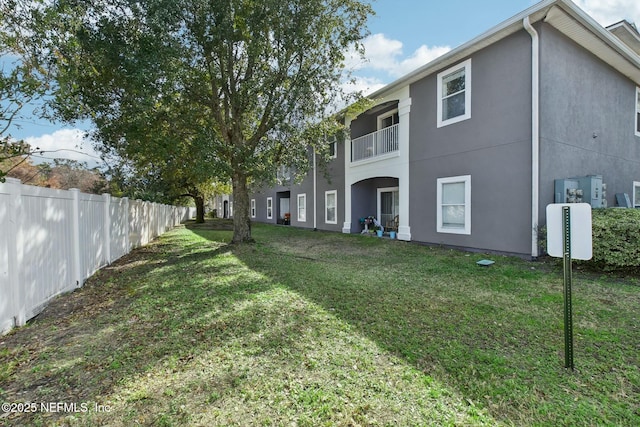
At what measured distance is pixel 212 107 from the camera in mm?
10234

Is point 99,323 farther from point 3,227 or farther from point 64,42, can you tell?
point 64,42

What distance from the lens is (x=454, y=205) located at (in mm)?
10016

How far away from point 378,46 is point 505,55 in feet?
13.7

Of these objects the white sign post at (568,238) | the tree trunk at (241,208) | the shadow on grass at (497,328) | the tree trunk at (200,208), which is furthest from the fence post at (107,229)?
the tree trunk at (200,208)

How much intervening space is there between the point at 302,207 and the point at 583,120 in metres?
13.9

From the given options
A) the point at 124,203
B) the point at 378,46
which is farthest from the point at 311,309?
the point at 378,46

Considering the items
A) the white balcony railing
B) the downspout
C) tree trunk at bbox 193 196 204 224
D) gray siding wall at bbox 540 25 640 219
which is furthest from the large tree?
tree trunk at bbox 193 196 204 224

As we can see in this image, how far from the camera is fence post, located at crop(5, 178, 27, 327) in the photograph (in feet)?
12.3

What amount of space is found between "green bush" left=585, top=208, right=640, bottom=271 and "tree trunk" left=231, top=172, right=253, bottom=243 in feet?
32.3

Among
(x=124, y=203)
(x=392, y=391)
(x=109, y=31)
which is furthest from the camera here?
(x=124, y=203)

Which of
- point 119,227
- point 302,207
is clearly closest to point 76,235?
point 119,227

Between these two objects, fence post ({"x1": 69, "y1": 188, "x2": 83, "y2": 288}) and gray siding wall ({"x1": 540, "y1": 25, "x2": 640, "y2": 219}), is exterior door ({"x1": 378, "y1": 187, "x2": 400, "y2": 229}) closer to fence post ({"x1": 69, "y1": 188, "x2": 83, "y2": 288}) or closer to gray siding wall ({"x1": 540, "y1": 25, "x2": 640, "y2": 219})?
gray siding wall ({"x1": 540, "y1": 25, "x2": 640, "y2": 219})

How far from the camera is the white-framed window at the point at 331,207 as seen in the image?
16.2 meters

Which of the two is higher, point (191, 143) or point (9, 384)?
point (191, 143)
